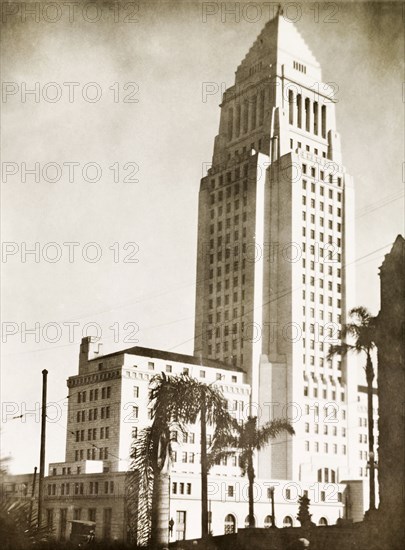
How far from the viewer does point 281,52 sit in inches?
765

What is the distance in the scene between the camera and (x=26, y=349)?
13.9 meters

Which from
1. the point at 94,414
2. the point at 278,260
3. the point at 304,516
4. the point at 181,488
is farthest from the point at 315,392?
the point at 304,516

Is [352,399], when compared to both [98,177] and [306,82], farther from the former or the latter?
[98,177]

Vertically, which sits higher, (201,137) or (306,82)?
(306,82)


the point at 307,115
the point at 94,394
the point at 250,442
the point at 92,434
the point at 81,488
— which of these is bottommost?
the point at 81,488

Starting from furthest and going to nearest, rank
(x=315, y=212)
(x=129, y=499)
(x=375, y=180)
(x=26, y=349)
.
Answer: (x=315, y=212) → (x=375, y=180) → (x=26, y=349) → (x=129, y=499)

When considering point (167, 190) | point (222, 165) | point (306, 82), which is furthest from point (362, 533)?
point (222, 165)

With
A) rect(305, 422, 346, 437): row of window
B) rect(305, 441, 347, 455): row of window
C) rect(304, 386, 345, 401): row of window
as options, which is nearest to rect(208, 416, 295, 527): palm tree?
rect(304, 386, 345, 401): row of window

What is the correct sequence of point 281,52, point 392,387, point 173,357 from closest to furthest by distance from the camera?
1. point 392,387
2. point 281,52
3. point 173,357

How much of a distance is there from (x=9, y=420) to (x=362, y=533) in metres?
6.14

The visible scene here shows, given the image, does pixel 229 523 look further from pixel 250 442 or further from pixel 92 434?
pixel 250 442

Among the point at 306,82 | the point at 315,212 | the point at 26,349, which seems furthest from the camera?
the point at 315,212

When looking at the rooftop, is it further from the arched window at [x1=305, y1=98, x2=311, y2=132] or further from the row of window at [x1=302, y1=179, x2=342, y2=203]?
the arched window at [x1=305, y1=98, x2=311, y2=132]

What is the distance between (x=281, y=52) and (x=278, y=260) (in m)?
11.9
